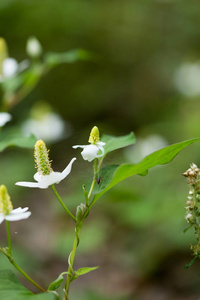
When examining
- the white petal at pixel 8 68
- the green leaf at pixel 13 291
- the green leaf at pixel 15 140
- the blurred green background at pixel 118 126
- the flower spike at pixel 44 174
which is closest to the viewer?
the green leaf at pixel 13 291

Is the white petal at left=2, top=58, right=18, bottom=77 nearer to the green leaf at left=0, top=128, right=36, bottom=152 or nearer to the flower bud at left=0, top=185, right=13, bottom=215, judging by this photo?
the green leaf at left=0, top=128, right=36, bottom=152

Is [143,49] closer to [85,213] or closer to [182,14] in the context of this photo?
[182,14]

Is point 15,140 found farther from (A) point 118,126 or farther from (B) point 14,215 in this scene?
(A) point 118,126

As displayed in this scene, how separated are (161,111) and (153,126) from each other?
66cm

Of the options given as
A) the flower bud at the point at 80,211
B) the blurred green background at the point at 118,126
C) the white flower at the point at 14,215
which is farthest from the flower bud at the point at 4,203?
the blurred green background at the point at 118,126

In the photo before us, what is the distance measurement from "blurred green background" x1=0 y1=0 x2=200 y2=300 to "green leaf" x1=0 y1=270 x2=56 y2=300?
1380 millimetres

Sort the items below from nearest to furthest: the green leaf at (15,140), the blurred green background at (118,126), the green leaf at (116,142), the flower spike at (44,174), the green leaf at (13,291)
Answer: the green leaf at (13,291)
the flower spike at (44,174)
the green leaf at (116,142)
the green leaf at (15,140)
the blurred green background at (118,126)

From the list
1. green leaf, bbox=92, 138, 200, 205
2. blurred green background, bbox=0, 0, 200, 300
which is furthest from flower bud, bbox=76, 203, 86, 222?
blurred green background, bbox=0, 0, 200, 300

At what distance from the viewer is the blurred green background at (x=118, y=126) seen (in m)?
2.18

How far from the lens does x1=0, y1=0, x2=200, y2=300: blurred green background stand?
2180 millimetres

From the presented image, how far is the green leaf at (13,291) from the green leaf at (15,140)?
411mm

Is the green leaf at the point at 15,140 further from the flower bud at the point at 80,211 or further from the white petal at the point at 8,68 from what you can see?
the flower bud at the point at 80,211

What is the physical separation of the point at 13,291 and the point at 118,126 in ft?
12.1

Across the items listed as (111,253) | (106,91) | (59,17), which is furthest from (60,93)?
(111,253)
